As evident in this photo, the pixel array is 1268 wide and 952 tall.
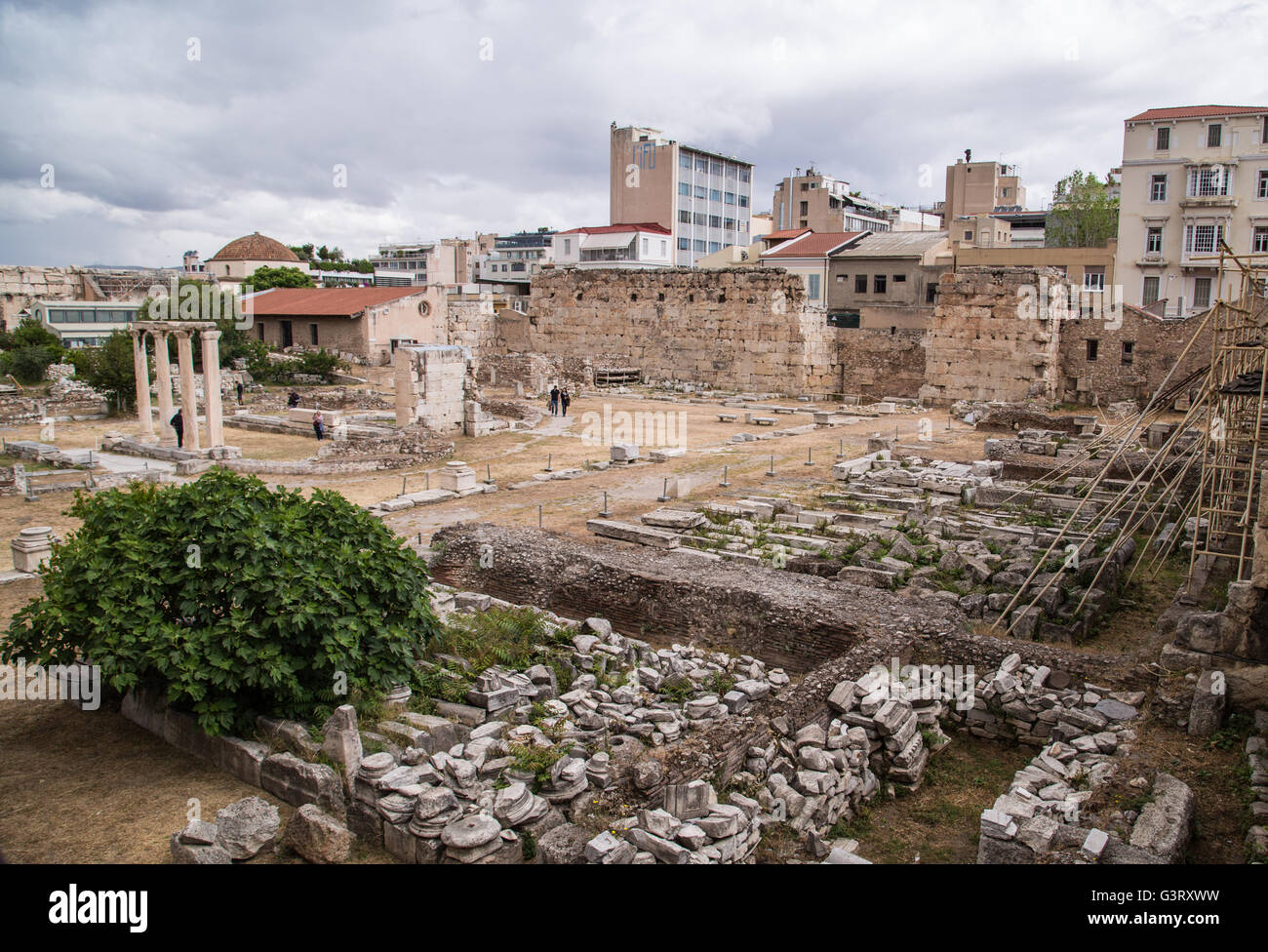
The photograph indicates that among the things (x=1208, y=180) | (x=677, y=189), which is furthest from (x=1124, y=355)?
(x=677, y=189)

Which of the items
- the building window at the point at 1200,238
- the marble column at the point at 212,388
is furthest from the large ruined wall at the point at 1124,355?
the marble column at the point at 212,388

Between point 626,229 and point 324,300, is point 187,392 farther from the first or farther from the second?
point 626,229

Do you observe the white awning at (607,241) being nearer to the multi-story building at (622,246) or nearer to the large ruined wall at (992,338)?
the multi-story building at (622,246)

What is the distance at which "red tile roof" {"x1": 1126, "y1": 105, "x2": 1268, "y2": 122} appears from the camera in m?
38.5

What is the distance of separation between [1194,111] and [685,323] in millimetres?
22979

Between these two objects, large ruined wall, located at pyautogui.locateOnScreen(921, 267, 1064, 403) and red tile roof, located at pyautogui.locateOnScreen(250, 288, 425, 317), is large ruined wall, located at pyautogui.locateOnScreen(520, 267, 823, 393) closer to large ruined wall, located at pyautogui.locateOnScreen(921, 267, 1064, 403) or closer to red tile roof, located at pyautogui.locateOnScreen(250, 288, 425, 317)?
large ruined wall, located at pyautogui.locateOnScreen(921, 267, 1064, 403)

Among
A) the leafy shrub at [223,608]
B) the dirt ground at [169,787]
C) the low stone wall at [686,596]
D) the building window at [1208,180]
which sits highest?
the building window at [1208,180]

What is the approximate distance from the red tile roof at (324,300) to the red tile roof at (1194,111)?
110 feet

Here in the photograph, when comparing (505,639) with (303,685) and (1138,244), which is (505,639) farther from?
(1138,244)

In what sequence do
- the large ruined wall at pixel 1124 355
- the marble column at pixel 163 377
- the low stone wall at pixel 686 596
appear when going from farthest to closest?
the large ruined wall at pixel 1124 355 < the marble column at pixel 163 377 < the low stone wall at pixel 686 596

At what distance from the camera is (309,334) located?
155ft

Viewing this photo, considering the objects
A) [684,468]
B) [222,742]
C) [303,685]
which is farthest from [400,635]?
[684,468]

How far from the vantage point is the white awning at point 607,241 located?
5488cm
